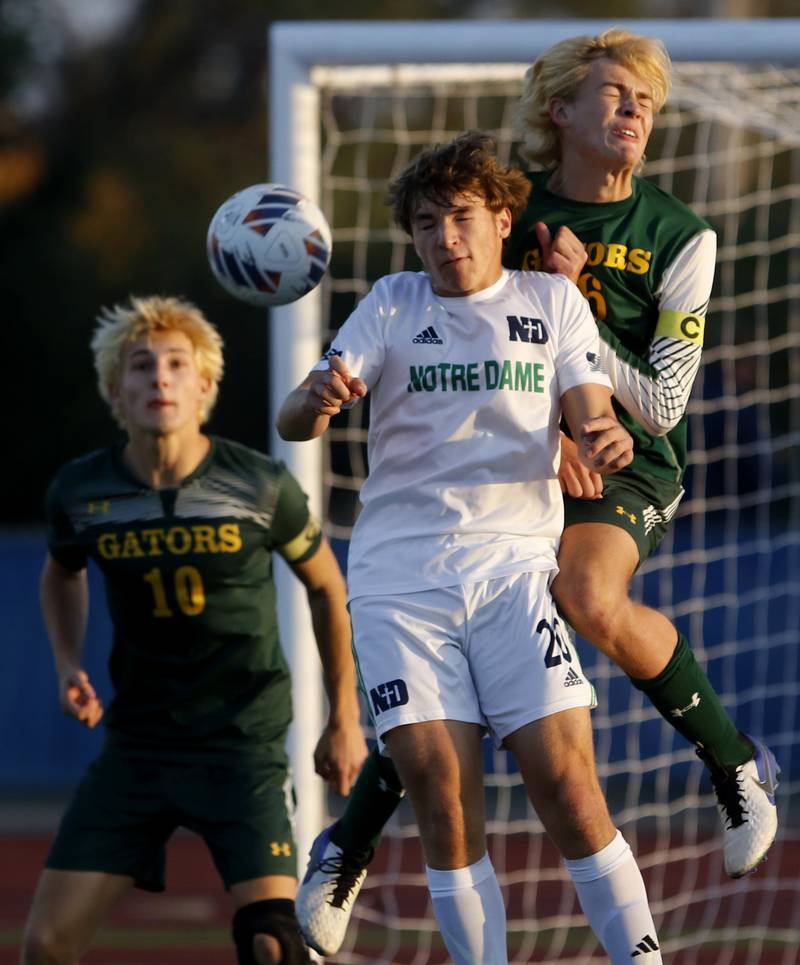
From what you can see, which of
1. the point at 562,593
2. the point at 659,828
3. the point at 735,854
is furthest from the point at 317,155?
the point at 659,828

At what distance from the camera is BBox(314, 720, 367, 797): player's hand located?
473cm

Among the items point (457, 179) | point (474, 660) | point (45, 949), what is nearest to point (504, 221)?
point (457, 179)

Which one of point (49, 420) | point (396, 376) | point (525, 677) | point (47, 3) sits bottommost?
point (49, 420)

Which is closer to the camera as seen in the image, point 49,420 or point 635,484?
point 635,484

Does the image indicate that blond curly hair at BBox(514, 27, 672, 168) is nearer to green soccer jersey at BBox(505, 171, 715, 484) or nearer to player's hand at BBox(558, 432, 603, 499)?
green soccer jersey at BBox(505, 171, 715, 484)

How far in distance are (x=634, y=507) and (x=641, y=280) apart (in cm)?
56

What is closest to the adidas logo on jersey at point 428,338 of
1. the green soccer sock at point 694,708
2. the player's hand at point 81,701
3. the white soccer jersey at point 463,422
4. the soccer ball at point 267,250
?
the white soccer jersey at point 463,422

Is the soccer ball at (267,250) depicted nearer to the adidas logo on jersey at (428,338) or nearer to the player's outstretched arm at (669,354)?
the adidas logo on jersey at (428,338)

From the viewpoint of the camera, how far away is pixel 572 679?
3736mm

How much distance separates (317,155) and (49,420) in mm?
10007

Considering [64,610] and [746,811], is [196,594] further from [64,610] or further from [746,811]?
[746,811]

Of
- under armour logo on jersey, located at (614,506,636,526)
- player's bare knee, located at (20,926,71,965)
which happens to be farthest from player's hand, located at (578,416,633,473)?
player's bare knee, located at (20,926,71,965)

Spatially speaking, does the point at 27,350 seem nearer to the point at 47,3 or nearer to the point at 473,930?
the point at 47,3

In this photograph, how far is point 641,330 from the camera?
4.20m
